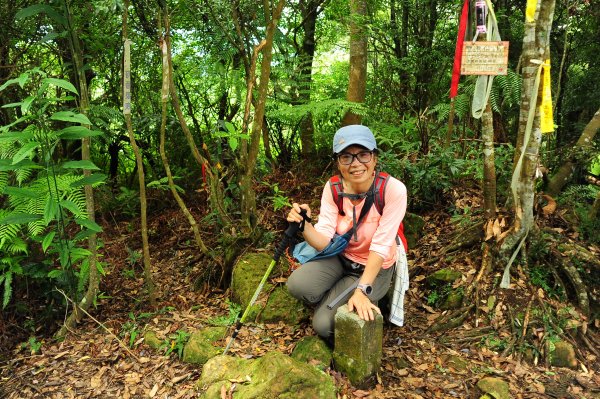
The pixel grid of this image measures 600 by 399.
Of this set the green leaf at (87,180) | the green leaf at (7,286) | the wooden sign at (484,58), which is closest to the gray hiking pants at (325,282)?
the green leaf at (87,180)

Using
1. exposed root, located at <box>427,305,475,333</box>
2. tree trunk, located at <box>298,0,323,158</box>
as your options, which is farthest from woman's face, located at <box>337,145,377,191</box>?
tree trunk, located at <box>298,0,323,158</box>

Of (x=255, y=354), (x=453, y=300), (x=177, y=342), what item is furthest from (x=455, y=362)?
(x=177, y=342)

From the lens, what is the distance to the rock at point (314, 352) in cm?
306

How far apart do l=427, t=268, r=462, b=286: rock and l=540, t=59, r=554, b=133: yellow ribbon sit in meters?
1.51

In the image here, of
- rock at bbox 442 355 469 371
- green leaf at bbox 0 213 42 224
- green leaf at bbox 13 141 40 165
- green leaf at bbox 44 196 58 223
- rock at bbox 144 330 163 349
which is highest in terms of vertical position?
green leaf at bbox 13 141 40 165

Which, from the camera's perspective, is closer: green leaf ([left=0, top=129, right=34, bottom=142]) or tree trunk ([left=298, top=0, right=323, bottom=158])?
green leaf ([left=0, top=129, right=34, bottom=142])

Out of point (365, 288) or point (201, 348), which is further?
point (201, 348)

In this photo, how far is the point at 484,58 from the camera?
344cm

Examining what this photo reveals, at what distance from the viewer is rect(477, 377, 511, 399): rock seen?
2877mm

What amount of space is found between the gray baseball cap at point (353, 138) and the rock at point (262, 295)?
1.53 meters

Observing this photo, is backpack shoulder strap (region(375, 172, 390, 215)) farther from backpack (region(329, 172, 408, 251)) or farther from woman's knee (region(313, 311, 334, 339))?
woman's knee (region(313, 311, 334, 339))

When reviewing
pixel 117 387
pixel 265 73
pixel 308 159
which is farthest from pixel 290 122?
pixel 117 387

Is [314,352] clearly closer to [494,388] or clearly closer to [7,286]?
[494,388]

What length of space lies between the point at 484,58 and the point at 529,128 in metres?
0.69
